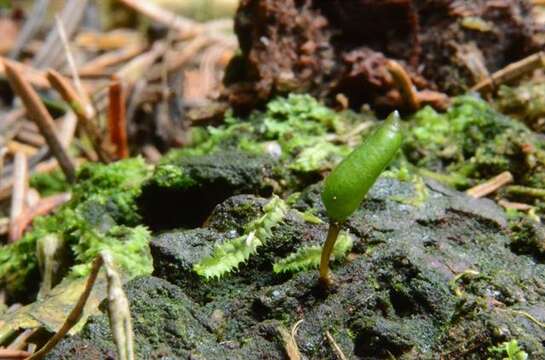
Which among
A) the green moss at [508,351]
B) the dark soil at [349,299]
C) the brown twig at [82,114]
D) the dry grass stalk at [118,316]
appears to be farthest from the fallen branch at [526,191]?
the brown twig at [82,114]

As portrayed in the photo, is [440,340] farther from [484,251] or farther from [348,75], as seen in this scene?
[348,75]

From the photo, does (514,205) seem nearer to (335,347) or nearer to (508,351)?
(508,351)

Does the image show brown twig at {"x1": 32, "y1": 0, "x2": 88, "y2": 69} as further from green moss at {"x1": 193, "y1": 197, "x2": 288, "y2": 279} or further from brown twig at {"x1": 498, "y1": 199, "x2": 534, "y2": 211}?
brown twig at {"x1": 498, "y1": 199, "x2": 534, "y2": 211}

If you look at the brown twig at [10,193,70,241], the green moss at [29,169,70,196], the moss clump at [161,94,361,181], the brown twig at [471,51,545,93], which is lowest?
the green moss at [29,169,70,196]

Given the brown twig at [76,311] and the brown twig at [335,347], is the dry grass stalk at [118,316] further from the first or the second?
the brown twig at [335,347]

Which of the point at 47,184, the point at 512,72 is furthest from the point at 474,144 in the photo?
the point at 47,184

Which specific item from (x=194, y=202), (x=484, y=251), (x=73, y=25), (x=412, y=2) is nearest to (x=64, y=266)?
(x=194, y=202)

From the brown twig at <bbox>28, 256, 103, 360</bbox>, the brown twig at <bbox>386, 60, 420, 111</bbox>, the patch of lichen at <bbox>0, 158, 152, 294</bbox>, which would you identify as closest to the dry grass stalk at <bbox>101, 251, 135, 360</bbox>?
the brown twig at <bbox>28, 256, 103, 360</bbox>
